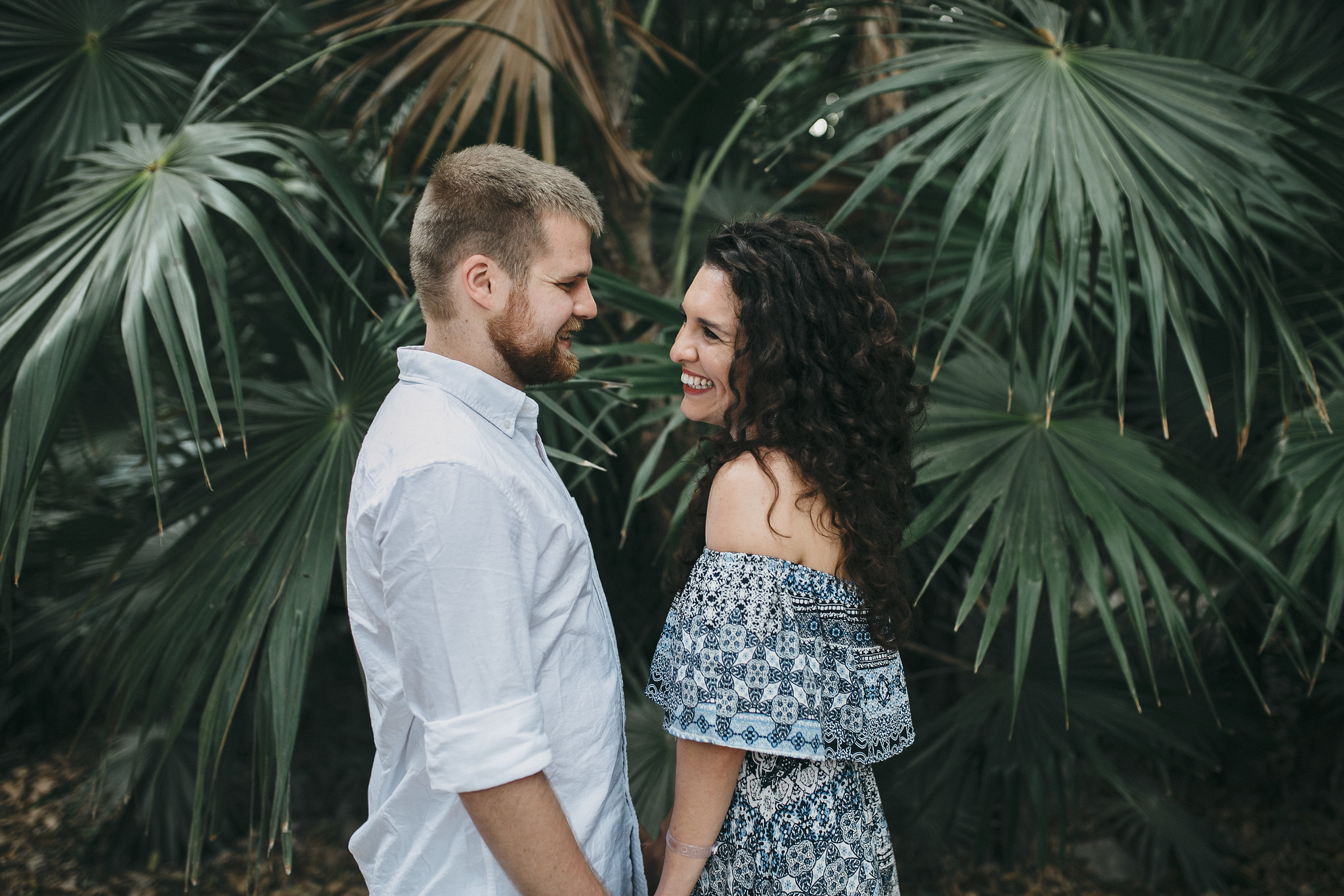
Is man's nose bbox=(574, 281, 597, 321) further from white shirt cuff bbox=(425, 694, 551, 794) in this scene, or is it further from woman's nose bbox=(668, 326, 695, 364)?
white shirt cuff bbox=(425, 694, 551, 794)

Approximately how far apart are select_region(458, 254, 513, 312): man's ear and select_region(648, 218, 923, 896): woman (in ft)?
1.17

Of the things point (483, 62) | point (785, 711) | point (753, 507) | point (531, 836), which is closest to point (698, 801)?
point (785, 711)

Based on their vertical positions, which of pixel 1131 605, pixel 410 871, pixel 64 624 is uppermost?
pixel 1131 605

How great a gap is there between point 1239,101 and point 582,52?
1702 mm

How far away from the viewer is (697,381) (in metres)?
1.50

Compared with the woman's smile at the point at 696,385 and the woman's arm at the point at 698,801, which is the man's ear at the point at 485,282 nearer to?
the woman's smile at the point at 696,385

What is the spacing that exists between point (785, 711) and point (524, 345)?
63cm

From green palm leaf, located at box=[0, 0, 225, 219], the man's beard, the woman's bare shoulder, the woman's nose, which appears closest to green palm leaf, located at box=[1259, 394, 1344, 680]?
the woman's bare shoulder

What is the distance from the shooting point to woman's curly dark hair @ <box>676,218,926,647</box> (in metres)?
1.36

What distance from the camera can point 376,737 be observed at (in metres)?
1.23

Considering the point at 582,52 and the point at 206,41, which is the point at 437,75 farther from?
the point at 206,41

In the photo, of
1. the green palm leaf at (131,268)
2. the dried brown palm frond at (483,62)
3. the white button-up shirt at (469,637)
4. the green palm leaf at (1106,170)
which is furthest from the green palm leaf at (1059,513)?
the green palm leaf at (131,268)

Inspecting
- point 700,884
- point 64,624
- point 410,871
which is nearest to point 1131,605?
point 700,884

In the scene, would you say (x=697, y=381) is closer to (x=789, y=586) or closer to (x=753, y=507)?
(x=753, y=507)
